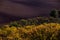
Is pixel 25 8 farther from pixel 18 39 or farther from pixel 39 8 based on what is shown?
pixel 18 39

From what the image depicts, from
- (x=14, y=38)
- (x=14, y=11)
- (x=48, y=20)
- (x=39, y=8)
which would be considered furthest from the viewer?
(x=39, y=8)

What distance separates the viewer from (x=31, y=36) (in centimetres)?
505

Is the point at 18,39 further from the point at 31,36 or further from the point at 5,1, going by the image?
the point at 5,1

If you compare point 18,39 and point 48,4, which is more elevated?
point 18,39

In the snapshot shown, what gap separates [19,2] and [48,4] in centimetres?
140

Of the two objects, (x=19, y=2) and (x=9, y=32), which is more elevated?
(x=9, y=32)

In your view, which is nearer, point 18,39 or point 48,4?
point 18,39

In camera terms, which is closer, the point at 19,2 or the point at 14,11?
the point at 14,11

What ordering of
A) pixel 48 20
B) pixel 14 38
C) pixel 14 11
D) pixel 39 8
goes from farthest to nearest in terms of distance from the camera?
1. pixel 39 8
2. pixel 14 11
3. pixel 48 20
4. pixel 14 38

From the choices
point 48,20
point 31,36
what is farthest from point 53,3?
point 31,36

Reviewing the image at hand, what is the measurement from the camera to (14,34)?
498 centimetres

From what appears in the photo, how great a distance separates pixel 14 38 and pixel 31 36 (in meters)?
0.41

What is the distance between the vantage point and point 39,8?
10.3 meters

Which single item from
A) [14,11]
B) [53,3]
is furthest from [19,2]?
[53,3]
